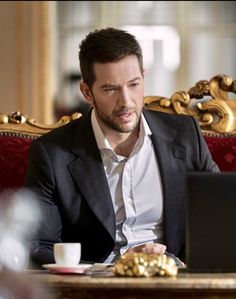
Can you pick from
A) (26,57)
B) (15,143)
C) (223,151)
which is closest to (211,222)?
(223,151)

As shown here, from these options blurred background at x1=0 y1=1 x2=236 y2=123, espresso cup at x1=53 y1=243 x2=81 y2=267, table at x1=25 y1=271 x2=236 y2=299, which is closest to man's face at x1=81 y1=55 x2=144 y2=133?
espresso cup at x1=53 y1=243 x2=81 y2=267

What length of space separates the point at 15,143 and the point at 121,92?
0.50 m

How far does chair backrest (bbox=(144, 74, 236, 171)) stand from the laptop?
95 centimetres

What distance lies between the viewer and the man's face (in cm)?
204

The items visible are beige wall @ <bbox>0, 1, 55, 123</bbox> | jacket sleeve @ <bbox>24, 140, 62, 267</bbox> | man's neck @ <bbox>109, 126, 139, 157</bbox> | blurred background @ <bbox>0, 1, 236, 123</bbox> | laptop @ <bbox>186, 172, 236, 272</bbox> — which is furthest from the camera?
blurred background @ <bbox>0, 1, 236, 123</bbox>

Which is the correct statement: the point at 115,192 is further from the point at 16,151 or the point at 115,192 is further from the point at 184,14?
Result: the point at 184,14

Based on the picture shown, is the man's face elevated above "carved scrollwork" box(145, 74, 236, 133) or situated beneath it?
elevated above

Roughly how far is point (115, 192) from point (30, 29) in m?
4.01

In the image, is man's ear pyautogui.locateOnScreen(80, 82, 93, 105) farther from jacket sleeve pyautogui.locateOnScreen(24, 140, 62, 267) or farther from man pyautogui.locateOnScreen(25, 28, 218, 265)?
jacket sleeve pyautogui.locateOnScreen(24, 140, 62, 267)

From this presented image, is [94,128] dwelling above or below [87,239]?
above

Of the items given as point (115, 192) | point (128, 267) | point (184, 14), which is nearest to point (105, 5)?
point (184, 14)

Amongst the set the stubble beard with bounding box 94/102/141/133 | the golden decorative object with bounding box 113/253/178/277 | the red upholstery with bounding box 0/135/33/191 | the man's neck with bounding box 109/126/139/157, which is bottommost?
the red upholstery with bounding box 0/135/33/191

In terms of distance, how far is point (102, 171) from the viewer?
2055 mm

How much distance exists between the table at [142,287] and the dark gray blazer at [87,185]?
0.53m
